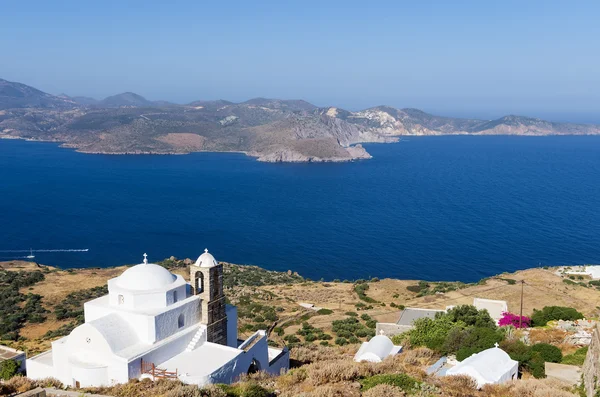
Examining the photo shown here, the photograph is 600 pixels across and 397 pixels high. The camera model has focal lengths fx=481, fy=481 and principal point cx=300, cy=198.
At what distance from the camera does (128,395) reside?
37.4 feet

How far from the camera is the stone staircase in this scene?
14906 millimetres

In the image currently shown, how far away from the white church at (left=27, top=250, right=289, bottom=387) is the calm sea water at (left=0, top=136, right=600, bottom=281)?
3468cm

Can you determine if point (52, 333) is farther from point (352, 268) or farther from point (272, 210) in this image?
point (272, 210)

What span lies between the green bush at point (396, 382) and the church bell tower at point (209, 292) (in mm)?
6308

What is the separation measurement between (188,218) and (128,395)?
61.4 m

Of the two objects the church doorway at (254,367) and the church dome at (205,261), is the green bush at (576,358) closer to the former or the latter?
the church doorway at (254,367)

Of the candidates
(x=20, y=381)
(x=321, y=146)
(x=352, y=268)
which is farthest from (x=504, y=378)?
(x=321, y=146)

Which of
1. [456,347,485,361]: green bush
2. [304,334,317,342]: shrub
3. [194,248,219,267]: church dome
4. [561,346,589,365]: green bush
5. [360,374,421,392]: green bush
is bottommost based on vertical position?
[304,334,317,342]: shrub

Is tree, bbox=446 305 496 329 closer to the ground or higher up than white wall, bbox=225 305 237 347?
closer to the ground

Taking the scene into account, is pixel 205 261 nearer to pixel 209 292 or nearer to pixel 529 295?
Answer: pixel 209 292

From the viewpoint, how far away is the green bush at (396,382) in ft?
34.9

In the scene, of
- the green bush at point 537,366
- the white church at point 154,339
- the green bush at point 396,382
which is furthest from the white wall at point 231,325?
the green bush at point 537,366

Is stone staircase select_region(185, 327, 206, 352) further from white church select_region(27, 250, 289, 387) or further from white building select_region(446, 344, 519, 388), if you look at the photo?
white building select_region(446, 344, 519, 388)

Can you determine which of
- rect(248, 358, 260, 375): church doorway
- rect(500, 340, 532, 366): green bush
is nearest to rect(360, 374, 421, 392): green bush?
rect(500, 340, 532, 366): green bush
